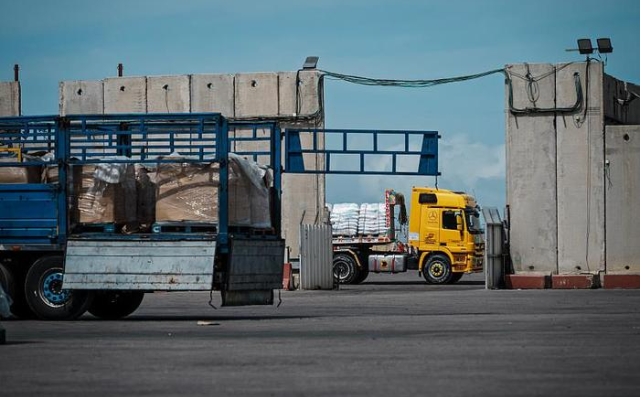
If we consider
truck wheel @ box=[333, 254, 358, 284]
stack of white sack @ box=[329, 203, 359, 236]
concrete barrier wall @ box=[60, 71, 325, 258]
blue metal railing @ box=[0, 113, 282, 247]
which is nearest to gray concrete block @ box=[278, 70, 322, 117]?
concrete barrier wall @ box=[60, 71, 325, 258]

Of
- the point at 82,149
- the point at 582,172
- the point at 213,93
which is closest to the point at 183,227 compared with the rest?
the point at 82,149

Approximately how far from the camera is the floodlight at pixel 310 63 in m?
42.0

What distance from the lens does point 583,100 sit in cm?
4025

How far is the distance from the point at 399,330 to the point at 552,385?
7602mm

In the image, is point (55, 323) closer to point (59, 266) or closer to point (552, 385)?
point (59, 266)

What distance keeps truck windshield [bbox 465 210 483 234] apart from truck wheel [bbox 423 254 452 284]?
1324 mm

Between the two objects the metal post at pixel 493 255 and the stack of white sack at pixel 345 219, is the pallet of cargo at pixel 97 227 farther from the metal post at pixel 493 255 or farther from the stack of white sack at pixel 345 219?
the stack of white sack at pixel 345 219

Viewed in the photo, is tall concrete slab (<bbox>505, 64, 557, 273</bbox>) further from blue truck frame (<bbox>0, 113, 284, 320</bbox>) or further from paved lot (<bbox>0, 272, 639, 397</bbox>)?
blue truck frame (<bbox>0, 113, 284, 320</bbox>)

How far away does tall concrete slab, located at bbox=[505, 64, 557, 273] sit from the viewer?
40.5m

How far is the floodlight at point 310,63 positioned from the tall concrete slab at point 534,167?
19.3 feet

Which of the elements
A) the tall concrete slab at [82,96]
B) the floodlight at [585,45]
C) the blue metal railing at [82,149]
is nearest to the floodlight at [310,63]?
the tall concrete slab at [82,96]

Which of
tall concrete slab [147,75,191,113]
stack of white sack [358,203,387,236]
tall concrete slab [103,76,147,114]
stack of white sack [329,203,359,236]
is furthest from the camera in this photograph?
stack of white sack [358,203,387,236]

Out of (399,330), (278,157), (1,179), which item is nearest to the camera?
(399,330)

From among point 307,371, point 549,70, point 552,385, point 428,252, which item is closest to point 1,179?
point 307,371
